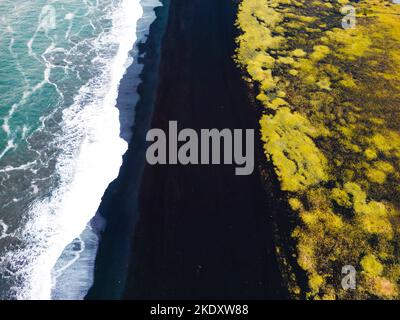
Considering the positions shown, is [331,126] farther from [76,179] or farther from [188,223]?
[76,179]

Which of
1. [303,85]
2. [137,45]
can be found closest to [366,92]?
[303,85]

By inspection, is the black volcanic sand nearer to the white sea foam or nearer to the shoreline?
the shoreline

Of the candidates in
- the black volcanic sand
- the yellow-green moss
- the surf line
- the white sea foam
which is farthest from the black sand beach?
the yellow-green moss

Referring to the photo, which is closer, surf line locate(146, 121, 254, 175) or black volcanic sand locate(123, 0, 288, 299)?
black volcanic sand locate(123, 0, 288, 299)

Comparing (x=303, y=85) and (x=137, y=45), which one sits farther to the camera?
(x=137, y=45)
